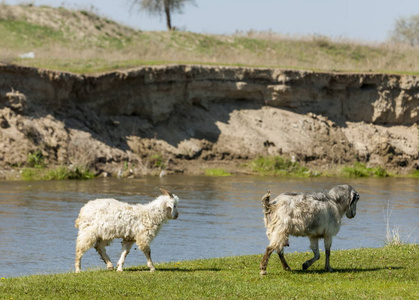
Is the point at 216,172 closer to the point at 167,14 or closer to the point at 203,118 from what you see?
the point at 203,118

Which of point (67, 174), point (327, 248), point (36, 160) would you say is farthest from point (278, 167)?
point (327, 248)

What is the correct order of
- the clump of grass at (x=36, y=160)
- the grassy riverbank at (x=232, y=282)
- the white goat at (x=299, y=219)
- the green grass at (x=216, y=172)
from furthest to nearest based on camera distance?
the green grass at (x=216, y=172) → the clump of grass at (x=36, y=160) → the white goat at (x=299, y=219) → the grassy riverbank at (x=232, y=282)

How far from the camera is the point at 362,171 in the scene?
39156 mm

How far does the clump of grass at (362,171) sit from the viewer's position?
38688mm

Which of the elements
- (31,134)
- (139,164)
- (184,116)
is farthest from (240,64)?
(31,134)

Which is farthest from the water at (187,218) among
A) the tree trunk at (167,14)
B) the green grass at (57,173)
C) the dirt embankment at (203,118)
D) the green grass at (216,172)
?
the tree trunk at (167,14)

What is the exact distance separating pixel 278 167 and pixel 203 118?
16.2ft

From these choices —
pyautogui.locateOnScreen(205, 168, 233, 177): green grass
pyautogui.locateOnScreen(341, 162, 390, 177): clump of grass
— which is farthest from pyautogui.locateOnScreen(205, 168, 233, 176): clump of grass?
pyautogui.locateOnScreen(341, 162, 390, 177): clump of grass

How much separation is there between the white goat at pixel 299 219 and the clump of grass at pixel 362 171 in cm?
2543

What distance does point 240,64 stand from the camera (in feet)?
138

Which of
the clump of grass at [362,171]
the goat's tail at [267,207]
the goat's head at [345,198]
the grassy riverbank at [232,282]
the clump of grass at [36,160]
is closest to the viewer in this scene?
the grassy riverbank at [232,282]

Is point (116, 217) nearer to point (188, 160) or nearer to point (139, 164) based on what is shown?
point (139, 164)

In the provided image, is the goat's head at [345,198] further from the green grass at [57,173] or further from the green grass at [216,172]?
the green grass at [216,172]

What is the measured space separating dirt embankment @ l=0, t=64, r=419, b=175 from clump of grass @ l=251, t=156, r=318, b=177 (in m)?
0.94
